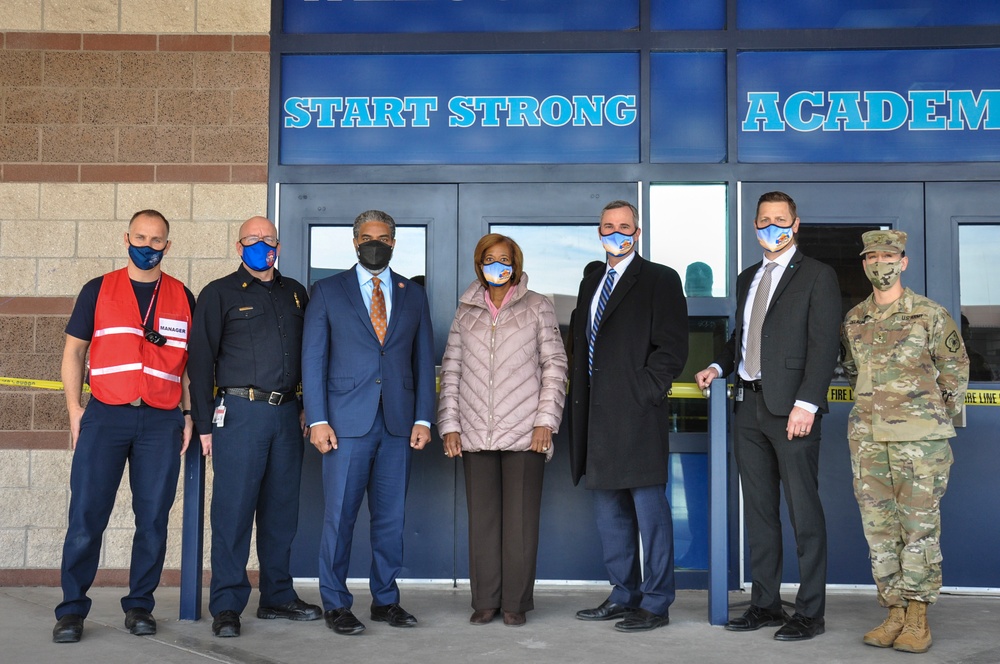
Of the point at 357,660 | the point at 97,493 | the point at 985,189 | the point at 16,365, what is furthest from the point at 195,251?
the point at 985,189

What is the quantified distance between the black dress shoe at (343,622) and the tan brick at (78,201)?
2.77 meters

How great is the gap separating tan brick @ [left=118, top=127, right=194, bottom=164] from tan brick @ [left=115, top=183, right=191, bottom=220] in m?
0.15

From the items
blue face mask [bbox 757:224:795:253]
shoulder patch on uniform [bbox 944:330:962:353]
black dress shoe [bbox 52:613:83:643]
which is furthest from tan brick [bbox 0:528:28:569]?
shoulder patch on uniform [bbox 944:330:962:353]

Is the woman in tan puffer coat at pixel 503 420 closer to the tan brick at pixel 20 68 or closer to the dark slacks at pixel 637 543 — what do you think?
the dark slacks at pixel 637 543

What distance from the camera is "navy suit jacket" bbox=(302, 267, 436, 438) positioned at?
4629 mm

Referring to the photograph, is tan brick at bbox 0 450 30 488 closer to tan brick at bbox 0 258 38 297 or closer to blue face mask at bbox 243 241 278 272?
tan brick at bbox 0 258 38 297

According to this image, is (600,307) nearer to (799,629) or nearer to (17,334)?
(799,629)

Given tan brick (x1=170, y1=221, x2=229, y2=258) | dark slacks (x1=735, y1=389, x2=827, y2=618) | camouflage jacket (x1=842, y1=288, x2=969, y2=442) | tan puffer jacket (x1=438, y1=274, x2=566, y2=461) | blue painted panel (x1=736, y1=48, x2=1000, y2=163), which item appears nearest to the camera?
camouflage jacket (x1=842, y1=288, x2=969, y2=442)

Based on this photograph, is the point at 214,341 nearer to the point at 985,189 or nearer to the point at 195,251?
the point at 195,251

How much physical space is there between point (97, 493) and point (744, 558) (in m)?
3.40

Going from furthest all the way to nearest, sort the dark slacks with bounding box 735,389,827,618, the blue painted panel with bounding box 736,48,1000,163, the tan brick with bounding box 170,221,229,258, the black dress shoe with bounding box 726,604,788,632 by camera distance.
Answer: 1. the tan brick with bounding box 170,221,229,258
2. the blue painted panel with bounding box 736,48,1000,163
3. the black dress shoe with bounding box 726,604,788,632
4. the dark slacks with bounding box 735,389,827,618

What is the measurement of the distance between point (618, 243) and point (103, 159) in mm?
3133

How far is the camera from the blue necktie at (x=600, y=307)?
4801 millimetres

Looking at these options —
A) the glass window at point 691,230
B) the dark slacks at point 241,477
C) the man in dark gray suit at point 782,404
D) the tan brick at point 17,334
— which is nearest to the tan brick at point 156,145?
the tan brick at point 17,334
